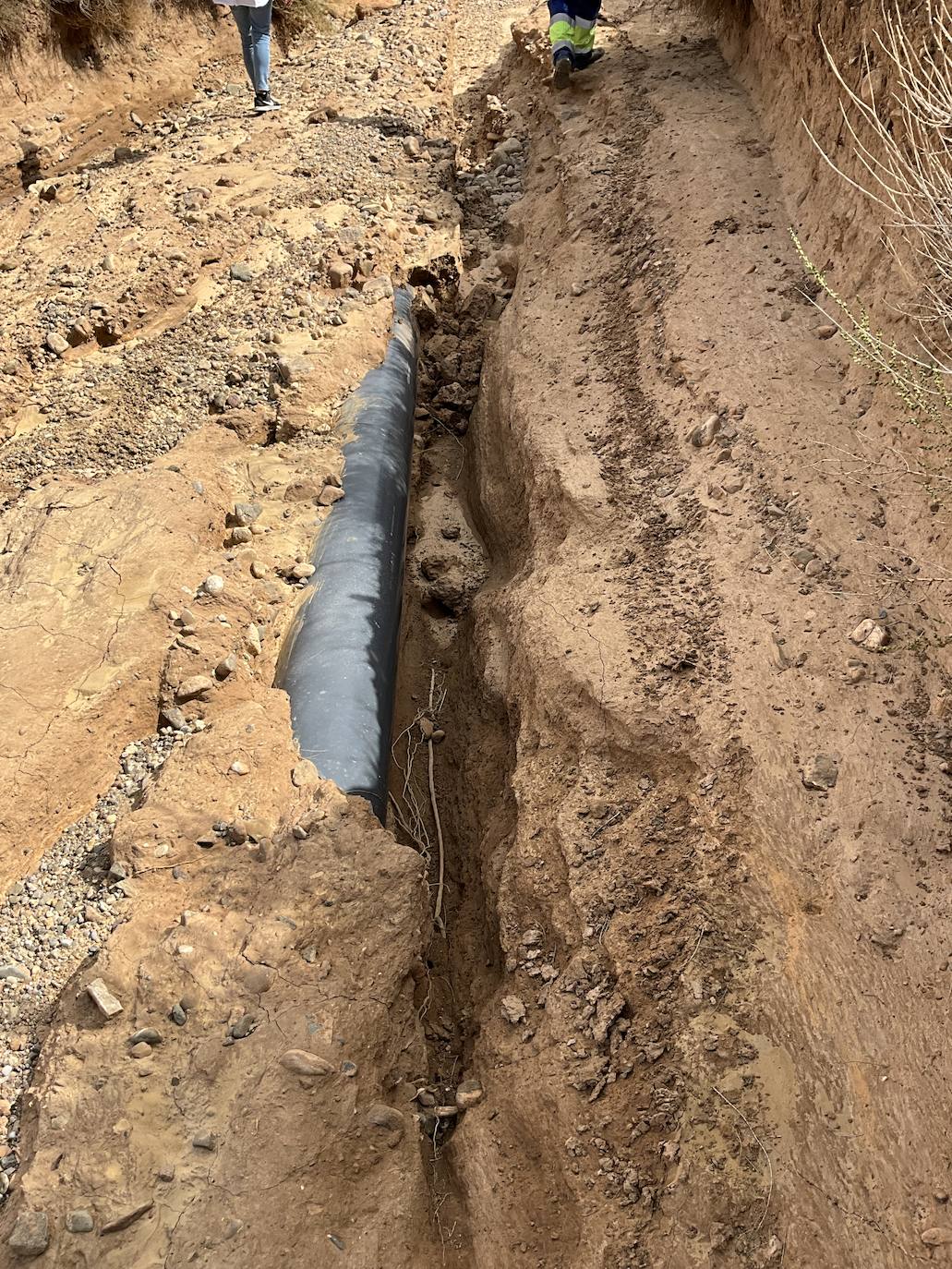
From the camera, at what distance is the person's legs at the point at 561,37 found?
20.1 feet

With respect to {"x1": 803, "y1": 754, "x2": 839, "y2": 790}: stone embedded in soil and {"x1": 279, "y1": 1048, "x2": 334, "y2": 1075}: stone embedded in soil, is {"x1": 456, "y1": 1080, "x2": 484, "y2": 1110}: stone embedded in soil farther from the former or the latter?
{"x1": 803, "y1": 754, "x2": 839, "y2": 790}: stone embedded in soil

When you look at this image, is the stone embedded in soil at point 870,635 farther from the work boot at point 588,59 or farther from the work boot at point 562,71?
A: the work boot at point 588,59

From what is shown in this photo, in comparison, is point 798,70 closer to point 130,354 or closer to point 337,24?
point 130,354

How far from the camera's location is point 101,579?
365 centimetres

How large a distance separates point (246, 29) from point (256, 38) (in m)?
0.09

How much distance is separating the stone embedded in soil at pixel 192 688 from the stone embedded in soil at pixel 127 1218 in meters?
1.63

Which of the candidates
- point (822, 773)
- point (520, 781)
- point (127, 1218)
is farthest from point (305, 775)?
point (822, 773)

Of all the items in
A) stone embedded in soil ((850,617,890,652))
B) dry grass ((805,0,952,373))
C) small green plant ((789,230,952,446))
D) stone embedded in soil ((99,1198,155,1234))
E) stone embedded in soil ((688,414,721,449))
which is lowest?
stone embedded in soil ((99,1198,155,1234))

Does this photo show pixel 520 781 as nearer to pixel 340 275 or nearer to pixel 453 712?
pixel 453 712

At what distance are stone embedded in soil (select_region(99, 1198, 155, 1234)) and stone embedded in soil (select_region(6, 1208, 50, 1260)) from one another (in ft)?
0.42

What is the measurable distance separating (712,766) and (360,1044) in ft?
4.05

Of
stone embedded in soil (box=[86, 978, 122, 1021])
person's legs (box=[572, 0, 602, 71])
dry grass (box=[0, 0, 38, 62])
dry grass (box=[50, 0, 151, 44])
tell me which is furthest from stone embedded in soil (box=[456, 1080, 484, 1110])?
dry grass (box=[50, 0, 151, 44])

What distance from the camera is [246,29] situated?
6773mm

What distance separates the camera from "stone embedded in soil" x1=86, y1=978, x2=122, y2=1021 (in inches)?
99.6
